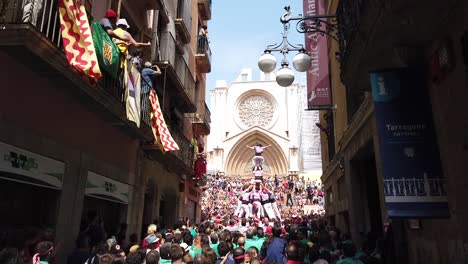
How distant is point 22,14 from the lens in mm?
5840

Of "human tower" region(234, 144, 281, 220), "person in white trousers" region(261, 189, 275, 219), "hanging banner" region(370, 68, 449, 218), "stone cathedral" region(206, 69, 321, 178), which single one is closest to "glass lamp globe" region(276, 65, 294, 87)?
"hanging banner" region(370, 68, 449, 218)

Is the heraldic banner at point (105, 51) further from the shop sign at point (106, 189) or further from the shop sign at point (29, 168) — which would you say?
the shop sign at point (106, 189)

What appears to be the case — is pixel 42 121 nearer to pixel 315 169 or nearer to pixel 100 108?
pixel 100 108

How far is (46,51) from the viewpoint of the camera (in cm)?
600

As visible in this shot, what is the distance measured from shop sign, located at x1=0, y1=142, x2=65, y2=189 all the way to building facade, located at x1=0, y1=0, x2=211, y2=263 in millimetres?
17

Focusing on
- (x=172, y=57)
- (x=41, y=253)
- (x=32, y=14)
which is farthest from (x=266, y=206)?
(x=41, y=253)

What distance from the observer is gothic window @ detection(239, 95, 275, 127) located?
2271 inches

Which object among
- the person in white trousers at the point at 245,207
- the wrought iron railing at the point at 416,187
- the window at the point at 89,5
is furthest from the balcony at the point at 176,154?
the wrought iron railing at the point at 416,187

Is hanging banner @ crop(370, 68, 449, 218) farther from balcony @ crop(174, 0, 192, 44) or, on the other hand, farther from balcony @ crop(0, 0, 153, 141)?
balcony @ crop(174, 0, 192, 44)

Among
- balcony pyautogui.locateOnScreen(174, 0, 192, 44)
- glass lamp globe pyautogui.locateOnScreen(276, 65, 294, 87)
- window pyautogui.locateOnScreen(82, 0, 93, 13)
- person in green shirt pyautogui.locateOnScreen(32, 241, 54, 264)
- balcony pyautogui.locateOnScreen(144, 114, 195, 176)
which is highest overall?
balcony pyautogui.locateOnScreen(174, 0, 192, 44)

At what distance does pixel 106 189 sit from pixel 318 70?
10.1 meters

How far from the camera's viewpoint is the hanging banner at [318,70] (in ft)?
50.6

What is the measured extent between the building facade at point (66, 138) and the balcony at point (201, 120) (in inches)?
270

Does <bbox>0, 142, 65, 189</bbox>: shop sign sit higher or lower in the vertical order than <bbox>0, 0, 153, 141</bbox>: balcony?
lower
